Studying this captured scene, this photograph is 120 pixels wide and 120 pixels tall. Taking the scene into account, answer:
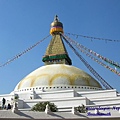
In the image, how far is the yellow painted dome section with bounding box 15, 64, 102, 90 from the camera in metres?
36.0

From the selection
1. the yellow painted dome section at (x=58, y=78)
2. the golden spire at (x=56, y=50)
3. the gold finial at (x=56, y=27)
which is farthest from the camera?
the gold finial at (x=56, y=27)

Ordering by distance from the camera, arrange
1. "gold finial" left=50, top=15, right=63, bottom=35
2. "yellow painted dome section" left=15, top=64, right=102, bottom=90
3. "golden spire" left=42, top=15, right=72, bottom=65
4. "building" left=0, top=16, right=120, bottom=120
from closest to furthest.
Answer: "building" left=0, top=16, right=120, bottom=120, "yellow painted dome section" left=15, top=64, right=102, bottom=90, "golden spire" left=42, top=15, right=72, bottom=65, "gold finial" left=50, top=15, right=63, bottom=35

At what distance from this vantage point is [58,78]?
36188 millimetres

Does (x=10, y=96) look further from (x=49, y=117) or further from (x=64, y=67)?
(x=49, y=117)

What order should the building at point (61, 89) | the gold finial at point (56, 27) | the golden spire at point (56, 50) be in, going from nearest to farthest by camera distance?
the building at point (61, 89) → the golden spire at point (56, 50) → the gold finial at point (56, 27)

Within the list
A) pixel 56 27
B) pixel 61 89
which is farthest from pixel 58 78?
pixel 56 27

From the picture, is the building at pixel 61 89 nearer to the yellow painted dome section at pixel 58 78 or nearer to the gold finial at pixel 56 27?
the yellow painted dome section at pixel 58 78

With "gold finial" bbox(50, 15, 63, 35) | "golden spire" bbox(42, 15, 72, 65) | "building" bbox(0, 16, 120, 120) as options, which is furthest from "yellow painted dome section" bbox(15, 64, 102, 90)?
"gold finial" bbox(50, 15, 63, 35)

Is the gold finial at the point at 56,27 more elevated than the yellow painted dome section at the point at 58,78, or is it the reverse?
the gold finial at the point at 56,27

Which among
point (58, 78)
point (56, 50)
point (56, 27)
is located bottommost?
point (58, 78)

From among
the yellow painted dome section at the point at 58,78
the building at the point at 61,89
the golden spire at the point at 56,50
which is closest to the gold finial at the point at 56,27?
the golden spire at the point at 56,50

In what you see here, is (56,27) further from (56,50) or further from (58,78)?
(58,78)

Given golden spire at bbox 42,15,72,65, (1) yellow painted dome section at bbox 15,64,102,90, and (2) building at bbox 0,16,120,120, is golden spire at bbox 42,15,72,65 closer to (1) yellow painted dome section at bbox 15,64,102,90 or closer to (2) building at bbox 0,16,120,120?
(2) building at bbox 0,16,120,120

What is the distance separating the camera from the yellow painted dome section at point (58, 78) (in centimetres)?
3603
